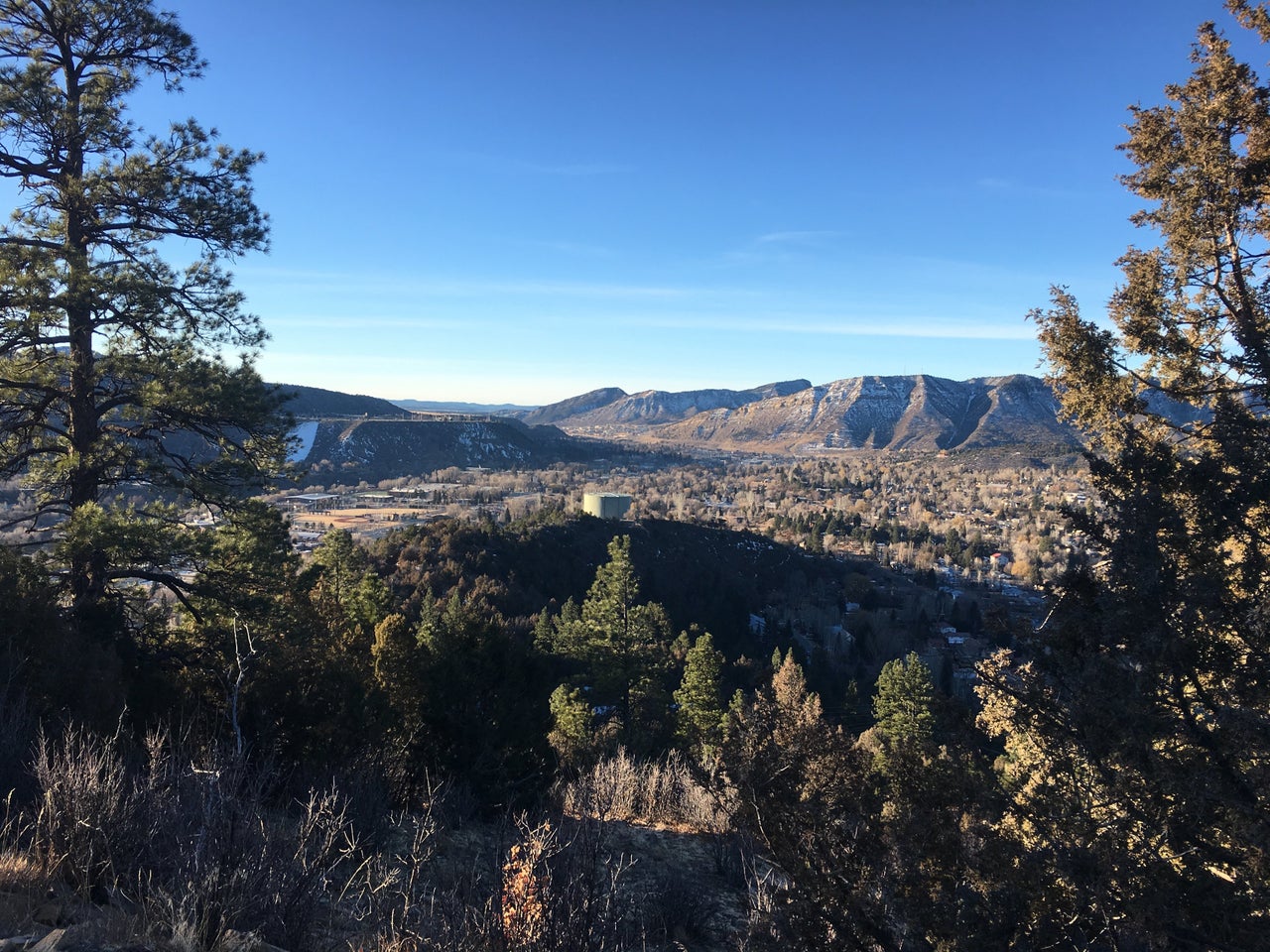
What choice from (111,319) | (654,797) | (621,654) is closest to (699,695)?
(621,654)

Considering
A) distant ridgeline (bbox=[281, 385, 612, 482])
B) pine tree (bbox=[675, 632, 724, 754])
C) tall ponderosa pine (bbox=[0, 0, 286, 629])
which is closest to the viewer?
tall ponderosa pine (bbox=[0, 0, 286, 629])

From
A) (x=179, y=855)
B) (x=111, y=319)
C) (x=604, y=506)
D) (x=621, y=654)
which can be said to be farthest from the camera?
(x=604, y=506)

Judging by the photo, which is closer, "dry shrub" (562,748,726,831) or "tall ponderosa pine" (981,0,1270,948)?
"tall ponderosa pine" (981,0,1270,948)

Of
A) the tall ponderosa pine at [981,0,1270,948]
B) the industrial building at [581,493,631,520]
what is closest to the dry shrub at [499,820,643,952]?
the tall ponderosa pine at [981,0,1270,948]

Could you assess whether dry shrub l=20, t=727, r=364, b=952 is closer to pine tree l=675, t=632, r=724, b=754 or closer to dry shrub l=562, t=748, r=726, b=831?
dry shrub l=562, t=748, r=726, b=831

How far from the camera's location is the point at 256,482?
9055mm

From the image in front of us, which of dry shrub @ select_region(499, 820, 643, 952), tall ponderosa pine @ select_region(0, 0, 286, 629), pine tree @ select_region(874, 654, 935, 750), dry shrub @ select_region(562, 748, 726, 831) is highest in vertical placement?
tall ponderosa pine @ select_region(0, 0, 286, 629)

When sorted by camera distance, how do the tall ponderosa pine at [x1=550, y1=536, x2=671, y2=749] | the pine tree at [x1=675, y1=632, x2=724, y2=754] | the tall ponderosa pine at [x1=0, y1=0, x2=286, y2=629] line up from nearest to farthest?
the tall ponderosa pine at [x1=0, y1=0, x2=286, y2=629] < the pine tree at [x1=675, y1=632, x2=724, y2=754] < the tall ponderosa pine at [x1=550, y1=536, x2=671, y2=749]

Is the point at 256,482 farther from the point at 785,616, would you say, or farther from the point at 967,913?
the point at 785,616

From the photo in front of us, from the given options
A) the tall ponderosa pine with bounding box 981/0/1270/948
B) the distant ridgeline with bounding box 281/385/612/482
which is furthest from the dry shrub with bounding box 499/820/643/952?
the distant ridgeline with bounding box 281/385/612/482

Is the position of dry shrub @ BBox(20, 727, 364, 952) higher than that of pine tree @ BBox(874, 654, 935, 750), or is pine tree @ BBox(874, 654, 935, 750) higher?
dry shrub @ BBox(20, 727, 364, 952)

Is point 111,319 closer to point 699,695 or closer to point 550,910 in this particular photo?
point 550,910

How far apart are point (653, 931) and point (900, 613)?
215ft

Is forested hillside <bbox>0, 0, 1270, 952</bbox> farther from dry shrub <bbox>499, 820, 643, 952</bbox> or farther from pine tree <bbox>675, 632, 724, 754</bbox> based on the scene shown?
pine tree <bbox>675, 632, 724, 754</bbox>
